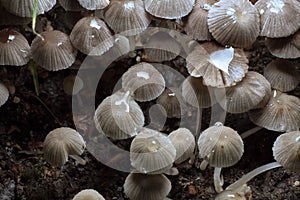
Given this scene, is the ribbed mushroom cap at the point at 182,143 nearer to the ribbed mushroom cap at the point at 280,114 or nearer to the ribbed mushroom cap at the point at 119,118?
the ribbed mushroom cap at the point at 119,118

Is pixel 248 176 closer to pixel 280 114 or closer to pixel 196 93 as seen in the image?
pixel 280 114

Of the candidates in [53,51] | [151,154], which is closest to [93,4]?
[53,51]

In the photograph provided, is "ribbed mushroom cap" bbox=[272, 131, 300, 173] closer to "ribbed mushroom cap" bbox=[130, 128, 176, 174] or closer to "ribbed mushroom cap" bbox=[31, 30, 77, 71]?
"ribbed mushroom cap" bbox=[130, 128, 176, 174]

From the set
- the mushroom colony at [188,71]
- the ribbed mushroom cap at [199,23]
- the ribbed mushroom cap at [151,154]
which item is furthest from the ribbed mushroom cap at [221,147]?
the ribbed mushroom cap at [199,23]

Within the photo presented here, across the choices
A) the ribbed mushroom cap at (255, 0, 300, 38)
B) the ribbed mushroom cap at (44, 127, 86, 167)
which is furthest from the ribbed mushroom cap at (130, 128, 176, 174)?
the ribbed mushroom cap at (255, 0, 300, 38)

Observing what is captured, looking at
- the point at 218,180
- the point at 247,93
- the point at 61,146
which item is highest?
the point at 247,93
